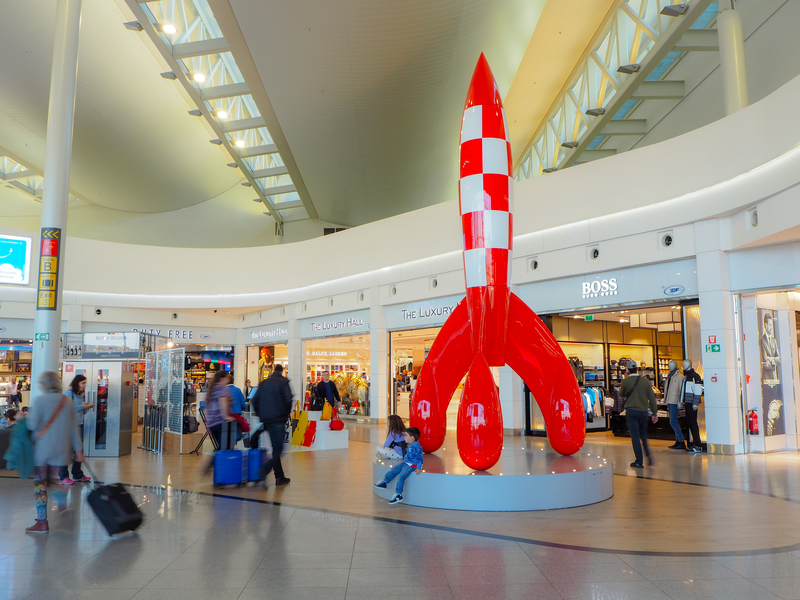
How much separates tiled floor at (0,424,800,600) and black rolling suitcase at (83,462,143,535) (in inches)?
4.8

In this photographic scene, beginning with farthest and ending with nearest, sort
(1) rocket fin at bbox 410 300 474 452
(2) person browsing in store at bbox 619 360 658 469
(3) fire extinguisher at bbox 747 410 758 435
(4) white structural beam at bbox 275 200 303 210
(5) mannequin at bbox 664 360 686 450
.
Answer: (4) white structural beam at bbox 275 200 303 210 → (5) mannequin at bbox 664 360 686 450 → (3) fire extinguisher at bbox 747 410 758 435 → (2) person browsing in store at bbox 619 360 658 469 → (1) rocket fin at bbox 410 300 474 452

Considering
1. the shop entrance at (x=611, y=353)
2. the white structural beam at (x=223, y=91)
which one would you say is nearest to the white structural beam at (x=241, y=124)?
the white structural beam at (x=223, y=91)

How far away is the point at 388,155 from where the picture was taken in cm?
1712

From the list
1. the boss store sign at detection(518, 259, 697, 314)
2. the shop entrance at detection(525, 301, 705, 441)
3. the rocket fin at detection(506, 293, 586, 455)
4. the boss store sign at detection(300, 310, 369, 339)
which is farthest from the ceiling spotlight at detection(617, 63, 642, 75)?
the boss store sign at detection(300, 310, 369, 339)

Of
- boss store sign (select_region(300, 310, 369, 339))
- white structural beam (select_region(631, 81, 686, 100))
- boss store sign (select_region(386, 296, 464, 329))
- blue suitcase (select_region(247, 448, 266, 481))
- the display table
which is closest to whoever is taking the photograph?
blue suitcase (select_region(247, 448, 266, 481))

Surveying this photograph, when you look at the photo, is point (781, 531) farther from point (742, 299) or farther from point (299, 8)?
point (299, 8)

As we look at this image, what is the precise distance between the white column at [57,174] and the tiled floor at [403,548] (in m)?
2.02

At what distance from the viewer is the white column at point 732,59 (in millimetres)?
9883

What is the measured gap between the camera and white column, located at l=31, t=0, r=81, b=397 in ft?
25.5

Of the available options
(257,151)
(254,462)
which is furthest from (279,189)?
(254,462)

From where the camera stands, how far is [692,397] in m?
9.50

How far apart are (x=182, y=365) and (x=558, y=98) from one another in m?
13.3

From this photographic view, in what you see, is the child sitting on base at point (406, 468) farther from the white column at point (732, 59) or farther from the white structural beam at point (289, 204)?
the white structural beam at point (289, 204)

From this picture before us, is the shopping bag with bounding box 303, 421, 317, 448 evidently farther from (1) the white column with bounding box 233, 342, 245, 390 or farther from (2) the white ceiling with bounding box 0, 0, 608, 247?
(1) the white column with bounding box 233, 342, 245, 390
